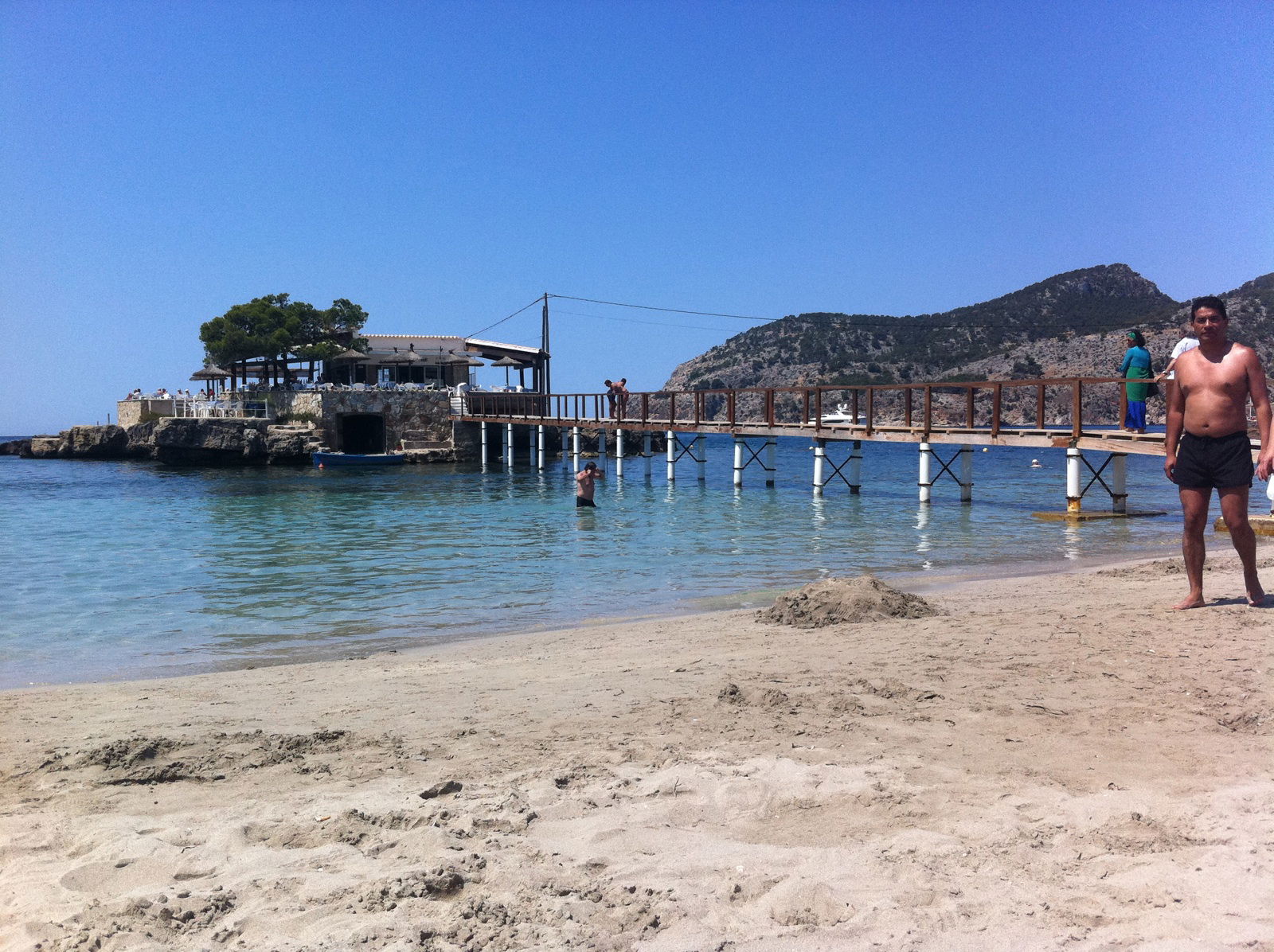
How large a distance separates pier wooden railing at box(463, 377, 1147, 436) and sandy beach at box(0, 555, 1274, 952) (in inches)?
410

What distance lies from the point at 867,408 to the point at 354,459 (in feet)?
108

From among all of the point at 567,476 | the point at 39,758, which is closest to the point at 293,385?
the point at 567,476

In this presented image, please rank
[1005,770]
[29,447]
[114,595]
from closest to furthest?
1. [1005,770]
2. [114,595]
3. [29,447]

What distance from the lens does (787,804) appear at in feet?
11.8

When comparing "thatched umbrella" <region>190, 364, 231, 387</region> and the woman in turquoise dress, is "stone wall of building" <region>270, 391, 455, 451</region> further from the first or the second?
the woman in turquoise dress

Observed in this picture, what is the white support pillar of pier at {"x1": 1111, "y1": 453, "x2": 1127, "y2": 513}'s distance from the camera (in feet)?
69.6

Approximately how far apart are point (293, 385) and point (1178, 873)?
64.9 meters

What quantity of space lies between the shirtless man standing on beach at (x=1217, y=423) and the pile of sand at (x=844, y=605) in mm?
2301

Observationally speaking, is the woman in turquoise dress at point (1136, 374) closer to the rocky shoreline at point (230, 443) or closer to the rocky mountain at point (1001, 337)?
the rocky shoreline at point (230, 443)

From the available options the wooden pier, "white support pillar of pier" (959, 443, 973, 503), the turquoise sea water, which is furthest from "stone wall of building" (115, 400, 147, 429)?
"white support pillar of pier" (959, 443, 973, 503)

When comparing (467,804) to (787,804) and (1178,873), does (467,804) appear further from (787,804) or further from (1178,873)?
(1178,873)

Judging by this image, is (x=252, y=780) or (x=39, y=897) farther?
(x=252, y=780)

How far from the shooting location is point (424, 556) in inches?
619

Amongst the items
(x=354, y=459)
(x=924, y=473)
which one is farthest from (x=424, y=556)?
(x=354, y=459)
